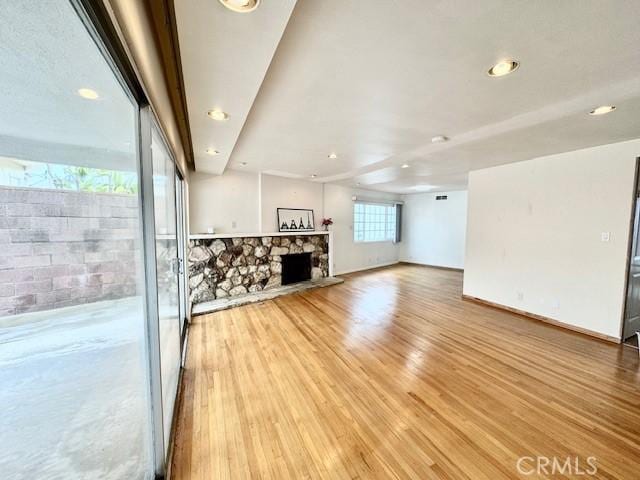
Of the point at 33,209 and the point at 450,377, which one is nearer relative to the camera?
the point at 33,209

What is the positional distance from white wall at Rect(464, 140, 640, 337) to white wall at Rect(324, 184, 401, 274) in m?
3.00

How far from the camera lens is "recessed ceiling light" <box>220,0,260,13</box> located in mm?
994

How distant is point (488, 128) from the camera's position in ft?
8.39

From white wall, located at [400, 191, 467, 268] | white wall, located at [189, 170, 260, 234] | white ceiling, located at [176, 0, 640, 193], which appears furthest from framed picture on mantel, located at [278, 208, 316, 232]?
white wall, located at [400, 191, 467, 268]

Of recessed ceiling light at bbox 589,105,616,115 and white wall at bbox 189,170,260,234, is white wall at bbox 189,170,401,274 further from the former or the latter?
recessed ceiling light at bbox 589,105,616,115

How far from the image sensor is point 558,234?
3.36 m

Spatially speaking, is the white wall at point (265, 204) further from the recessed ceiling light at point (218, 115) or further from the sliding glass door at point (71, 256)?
the sliding glass door at point (71, 256)

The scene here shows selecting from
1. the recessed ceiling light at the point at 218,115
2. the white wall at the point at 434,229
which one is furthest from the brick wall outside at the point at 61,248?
the white wall at the point at 434,229

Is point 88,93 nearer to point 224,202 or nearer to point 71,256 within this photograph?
point 71,256

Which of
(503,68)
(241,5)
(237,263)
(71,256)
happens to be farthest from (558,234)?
→ (237,263)

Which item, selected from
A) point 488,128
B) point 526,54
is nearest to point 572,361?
point 488,128

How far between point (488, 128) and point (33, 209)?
3.32m

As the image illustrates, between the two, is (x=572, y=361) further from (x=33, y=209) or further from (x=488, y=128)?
(x=33, y=209)

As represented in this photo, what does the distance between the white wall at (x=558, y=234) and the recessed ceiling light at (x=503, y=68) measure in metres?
2.55
